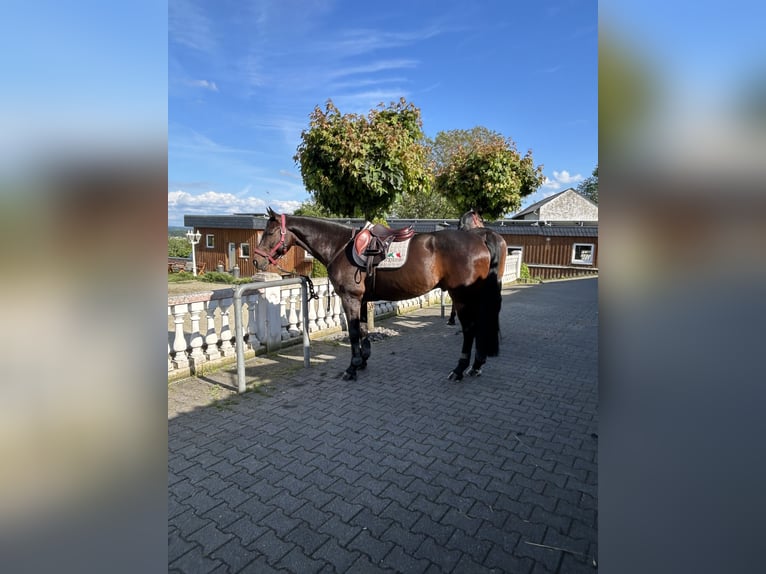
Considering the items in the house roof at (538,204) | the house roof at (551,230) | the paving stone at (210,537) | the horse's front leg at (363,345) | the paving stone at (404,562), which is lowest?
the paving stone at (404,562)

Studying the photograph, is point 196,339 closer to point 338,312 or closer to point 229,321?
point 229,321

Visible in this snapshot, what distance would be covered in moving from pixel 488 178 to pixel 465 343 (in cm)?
935

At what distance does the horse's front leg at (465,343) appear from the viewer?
15.4ft

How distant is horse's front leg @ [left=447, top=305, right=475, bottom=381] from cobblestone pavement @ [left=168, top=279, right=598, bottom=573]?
0.39 feet

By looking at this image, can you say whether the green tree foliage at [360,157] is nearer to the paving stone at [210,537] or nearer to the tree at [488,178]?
the paving stone at [210,537]

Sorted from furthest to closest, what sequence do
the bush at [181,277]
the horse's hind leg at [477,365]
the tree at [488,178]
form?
the bush at [181,277]
the tree at [488,178]
the horse's hind leg at [477,365]

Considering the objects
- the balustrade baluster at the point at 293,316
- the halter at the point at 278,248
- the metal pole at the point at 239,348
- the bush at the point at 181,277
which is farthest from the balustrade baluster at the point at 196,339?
the bush at the point at 181,277

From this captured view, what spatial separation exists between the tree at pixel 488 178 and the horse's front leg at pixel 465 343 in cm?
778

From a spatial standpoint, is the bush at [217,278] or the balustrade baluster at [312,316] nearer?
the balustrade baluster at [312,316]

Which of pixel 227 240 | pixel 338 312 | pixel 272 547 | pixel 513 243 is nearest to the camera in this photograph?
pixel 272 547

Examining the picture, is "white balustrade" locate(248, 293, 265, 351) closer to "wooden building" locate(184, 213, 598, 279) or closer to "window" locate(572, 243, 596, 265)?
"wooden building" locate(184, 213, 598, 279)

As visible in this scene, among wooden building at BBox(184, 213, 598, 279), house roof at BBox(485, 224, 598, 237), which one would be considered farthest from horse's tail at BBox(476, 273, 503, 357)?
house roof at BBox(485, 224, 598, 237)

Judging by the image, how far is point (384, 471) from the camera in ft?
9.48

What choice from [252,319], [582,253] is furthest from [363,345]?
[582,253]
